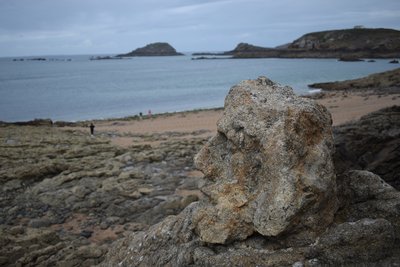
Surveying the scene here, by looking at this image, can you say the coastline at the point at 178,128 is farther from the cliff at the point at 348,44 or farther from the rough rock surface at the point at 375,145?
the cliff at the point at 348,44

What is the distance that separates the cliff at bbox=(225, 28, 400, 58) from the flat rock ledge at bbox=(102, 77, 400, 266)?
13992 cm

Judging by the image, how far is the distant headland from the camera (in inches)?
5566

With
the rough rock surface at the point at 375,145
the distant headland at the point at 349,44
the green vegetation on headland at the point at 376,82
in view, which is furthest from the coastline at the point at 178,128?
the distant headland at the point at 349,44

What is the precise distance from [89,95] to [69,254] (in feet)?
222

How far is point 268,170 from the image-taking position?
5062 mm

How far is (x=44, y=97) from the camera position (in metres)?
72.5

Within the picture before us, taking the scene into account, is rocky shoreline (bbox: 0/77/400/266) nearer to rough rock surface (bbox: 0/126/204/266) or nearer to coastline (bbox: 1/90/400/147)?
rough rock surface (bbox: 0/126/204/266)

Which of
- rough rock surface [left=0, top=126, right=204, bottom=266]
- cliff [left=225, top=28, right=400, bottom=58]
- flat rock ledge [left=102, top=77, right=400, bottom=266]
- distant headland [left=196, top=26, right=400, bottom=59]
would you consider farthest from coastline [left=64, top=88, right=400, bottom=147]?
cliff [left=225, top=28, right=400, bottom=58]

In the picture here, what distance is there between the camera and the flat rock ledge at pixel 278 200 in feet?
15.8

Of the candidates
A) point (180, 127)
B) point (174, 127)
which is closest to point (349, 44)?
point (174, 127)

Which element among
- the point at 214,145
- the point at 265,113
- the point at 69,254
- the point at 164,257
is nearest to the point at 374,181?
the point at 265,113

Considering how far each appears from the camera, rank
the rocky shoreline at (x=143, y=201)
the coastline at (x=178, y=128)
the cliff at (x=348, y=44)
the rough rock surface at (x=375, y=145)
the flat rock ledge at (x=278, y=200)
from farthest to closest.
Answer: the cliff at (x=348, y=44) → the coastline at (x=178, y=128) → the rough rock surface at (x=375, y=145) → the rocky shoreline at (x=143, y=201) → the flat rock ledge at (x=278, y=200)

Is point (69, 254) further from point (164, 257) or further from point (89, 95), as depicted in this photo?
point (89, 95)

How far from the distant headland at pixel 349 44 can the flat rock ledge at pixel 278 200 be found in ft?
455
